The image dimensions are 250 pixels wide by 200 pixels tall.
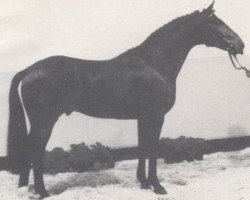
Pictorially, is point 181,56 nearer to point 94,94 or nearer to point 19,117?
point 94,94

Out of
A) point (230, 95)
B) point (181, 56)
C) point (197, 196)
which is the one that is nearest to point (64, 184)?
point (197, 196)

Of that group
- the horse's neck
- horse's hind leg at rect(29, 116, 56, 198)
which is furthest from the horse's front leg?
horse's hind leg at rect(29, 116, 56, 198)

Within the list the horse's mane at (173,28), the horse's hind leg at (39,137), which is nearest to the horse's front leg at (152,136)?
the horse's mane at (173,28)

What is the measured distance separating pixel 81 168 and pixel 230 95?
2.46 metres

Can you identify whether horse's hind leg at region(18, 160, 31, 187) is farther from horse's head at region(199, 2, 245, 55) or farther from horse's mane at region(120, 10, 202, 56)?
horse's head at region(199, 2, 245, 55)

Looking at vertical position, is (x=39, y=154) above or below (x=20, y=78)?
below

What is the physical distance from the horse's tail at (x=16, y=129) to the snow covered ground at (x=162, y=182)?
35 cm

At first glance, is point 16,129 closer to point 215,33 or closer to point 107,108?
point 107,108

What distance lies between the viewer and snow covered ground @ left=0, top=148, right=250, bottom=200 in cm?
387

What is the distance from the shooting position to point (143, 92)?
158 inches

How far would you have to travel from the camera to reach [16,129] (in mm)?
3811

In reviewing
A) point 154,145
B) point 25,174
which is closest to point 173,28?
point 154,145

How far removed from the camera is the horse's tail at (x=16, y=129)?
150 inches

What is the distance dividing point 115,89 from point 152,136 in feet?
1.78
